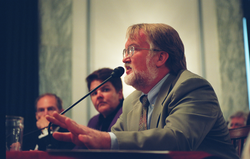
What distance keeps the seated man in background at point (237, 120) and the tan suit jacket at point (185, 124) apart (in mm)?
1697

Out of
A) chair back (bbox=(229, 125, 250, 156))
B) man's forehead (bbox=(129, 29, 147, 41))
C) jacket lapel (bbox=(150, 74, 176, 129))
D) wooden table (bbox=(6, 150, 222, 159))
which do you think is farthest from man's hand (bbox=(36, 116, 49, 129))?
wooden table (bbox=(6, 150, 222, 159))

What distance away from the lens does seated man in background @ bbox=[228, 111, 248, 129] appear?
106 inches

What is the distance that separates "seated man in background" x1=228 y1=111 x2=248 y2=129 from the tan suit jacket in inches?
66.8

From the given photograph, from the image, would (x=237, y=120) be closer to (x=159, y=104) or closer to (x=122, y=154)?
(x=159, y=104)

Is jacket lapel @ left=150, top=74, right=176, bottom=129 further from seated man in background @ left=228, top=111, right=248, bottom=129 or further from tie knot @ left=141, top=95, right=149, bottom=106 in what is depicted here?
seated man in background @ left=228, top=111, right=248, bottom=129

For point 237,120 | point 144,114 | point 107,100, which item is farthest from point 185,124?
point 237,120

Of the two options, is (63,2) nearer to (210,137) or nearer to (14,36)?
(14,36)

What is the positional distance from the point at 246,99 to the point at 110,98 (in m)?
1.73

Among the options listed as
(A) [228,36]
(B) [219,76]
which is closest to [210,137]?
(B) [219,76]

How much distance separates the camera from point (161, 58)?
146 centimetres

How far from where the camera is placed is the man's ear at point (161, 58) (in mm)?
1451

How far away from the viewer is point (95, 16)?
3.45 metres

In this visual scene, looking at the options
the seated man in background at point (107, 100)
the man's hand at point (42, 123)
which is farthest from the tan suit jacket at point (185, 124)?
the man's hand at point (42, 123)

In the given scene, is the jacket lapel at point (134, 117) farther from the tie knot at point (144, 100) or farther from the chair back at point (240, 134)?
the chair back at point (240, 134)
